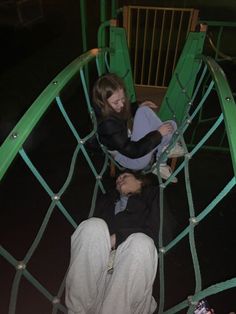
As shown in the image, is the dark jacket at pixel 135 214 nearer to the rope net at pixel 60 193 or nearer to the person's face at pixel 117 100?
the rope net at pixel 60 193

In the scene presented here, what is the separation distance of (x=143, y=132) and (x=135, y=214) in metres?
0.37

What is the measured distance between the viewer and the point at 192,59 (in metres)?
1.42

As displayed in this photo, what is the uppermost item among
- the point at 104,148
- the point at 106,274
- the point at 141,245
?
the point at 104,148

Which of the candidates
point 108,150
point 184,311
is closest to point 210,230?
point 184,311

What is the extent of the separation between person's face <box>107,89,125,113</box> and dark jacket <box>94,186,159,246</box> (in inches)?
13.7

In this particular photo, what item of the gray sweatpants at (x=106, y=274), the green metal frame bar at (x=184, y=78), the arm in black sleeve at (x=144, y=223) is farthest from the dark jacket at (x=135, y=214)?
the green metal frame bar at (x=184, y=78)

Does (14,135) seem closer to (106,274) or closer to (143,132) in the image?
(106,274)

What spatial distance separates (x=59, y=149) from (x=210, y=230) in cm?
113

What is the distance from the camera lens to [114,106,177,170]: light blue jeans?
1.31 meters

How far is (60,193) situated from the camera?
3.01ft

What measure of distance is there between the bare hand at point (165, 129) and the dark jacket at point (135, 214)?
241 mm

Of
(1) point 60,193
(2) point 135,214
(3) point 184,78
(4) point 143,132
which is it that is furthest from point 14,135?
(3) point 184,78

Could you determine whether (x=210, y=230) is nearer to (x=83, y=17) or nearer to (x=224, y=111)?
(x=224, y=111)

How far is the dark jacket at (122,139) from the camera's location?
1215 mm
